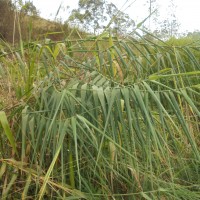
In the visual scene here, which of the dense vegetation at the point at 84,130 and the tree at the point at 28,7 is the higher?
the tree at the point at 28,7

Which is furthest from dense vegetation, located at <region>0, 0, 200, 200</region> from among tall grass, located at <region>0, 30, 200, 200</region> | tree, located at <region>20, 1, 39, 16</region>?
tree, located at <region>20, 1, 39, 16</region>

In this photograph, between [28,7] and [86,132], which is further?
[28,7]

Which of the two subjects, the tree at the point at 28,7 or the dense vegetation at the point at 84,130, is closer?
the dense vegetation at the point at 84,130

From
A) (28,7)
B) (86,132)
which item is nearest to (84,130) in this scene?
(86,132)

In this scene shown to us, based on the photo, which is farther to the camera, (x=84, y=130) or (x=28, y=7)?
(x=28, y=7)

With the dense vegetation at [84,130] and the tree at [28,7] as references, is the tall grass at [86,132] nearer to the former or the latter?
the dense vegetation at [84,130]

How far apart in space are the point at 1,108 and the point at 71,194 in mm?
554

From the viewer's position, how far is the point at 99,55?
200 centimetres

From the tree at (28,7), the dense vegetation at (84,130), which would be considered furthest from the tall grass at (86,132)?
the tree at (28,7)

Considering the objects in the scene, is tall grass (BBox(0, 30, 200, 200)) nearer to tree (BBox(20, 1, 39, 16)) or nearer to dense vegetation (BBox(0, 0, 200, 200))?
dense vegetation (BBox(0, 0, 200, 200))

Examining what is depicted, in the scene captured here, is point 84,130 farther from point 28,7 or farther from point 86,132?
point 28,7

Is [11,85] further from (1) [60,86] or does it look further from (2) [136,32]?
(2) [136,32]

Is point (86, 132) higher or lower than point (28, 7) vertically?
lower

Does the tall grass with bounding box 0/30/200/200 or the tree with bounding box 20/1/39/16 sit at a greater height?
the tree with bounding box 20/1/39/16
